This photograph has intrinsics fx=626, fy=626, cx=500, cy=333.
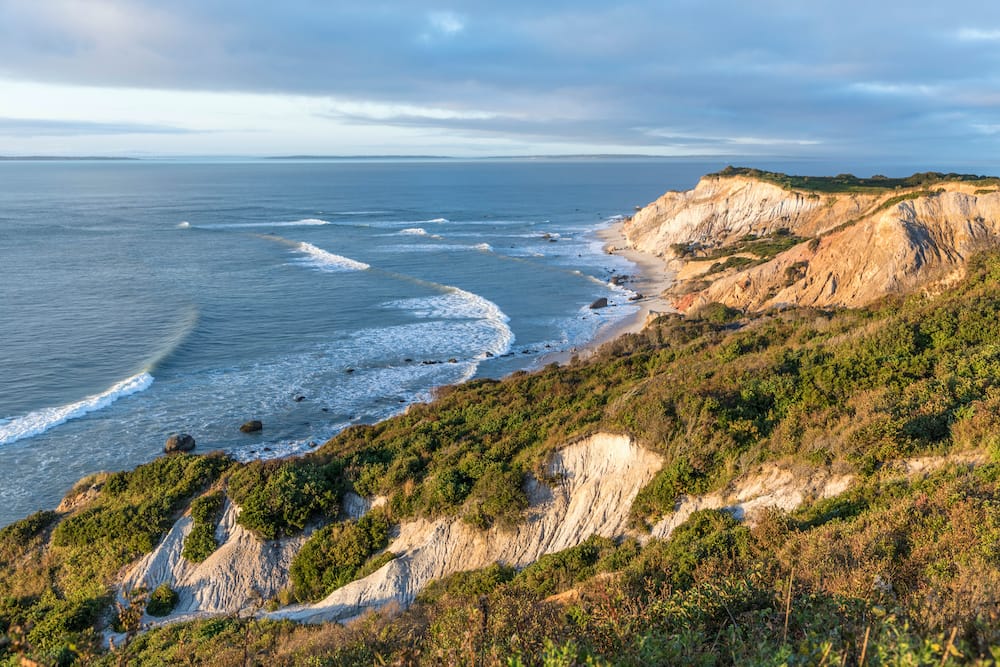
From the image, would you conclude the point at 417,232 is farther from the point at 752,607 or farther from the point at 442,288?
the point at 752,607

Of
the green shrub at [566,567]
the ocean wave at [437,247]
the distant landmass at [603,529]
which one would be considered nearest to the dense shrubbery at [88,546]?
the distant landmass at [603,529]

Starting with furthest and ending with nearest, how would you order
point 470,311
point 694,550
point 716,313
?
point 470,311, point 716,313, point 694,550

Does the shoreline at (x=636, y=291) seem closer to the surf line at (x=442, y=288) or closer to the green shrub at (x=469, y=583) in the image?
the surf line at (x=442, y=288)

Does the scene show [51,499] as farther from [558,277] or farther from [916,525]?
[558,277]

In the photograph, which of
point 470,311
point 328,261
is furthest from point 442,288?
point 328,261

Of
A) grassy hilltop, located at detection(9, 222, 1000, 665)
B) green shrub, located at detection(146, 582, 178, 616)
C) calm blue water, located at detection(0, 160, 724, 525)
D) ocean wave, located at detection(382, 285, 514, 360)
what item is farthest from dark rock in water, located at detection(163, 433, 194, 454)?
ocean wave, located at detection(382, 285, 514, 360)

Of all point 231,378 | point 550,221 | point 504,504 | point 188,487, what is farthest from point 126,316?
point 550,221
